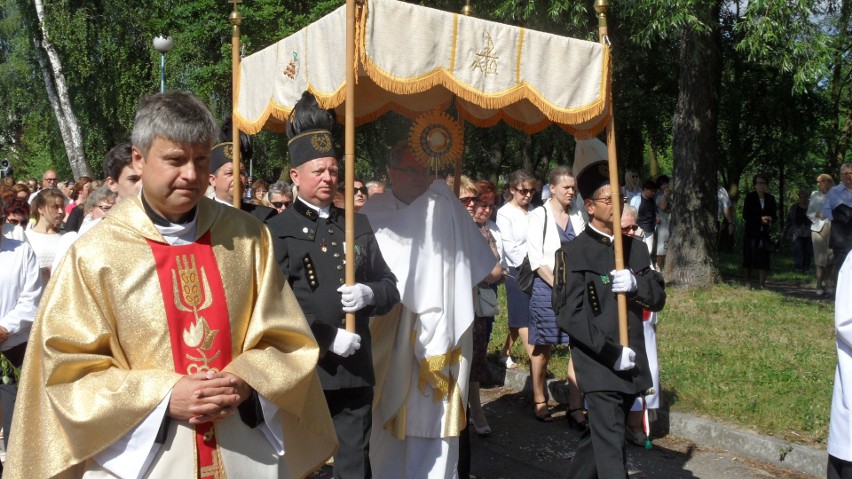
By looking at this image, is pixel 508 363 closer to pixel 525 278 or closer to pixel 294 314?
pixel 525 278

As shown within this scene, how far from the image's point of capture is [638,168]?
94.5ft

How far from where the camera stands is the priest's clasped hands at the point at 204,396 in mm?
3086

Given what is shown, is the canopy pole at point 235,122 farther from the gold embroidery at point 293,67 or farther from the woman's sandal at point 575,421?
the woman's sandal at point 575,421

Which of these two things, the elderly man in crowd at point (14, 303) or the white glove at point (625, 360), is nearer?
the white glove at point (625, 360)

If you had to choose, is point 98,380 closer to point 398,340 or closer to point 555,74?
point 398,340

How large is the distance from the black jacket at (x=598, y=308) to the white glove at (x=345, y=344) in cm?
140

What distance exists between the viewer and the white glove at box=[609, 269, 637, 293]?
5.38 metres

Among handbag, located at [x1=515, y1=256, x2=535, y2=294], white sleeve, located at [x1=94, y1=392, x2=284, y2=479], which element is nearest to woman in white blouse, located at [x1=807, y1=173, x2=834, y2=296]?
handbag, located at [x1=515, y1=256, x2=535, y2=294]

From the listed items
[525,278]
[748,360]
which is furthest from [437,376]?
[748,360]

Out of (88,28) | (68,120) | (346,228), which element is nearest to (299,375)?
(346,228)

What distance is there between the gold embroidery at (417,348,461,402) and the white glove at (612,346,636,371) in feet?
3.25

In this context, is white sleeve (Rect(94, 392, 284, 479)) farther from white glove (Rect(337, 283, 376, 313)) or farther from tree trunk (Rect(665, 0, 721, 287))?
tree trunk (Rect(665, 0, 721, 287))

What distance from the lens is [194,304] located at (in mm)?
3234

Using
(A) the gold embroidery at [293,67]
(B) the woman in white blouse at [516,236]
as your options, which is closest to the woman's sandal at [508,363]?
(B) the woman in white blouse at [516,236]
